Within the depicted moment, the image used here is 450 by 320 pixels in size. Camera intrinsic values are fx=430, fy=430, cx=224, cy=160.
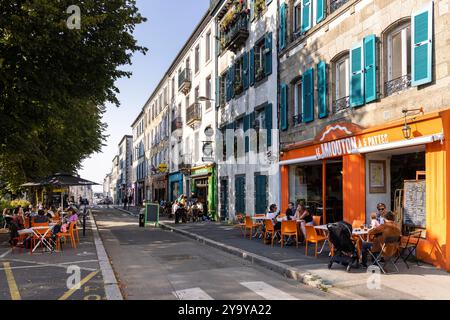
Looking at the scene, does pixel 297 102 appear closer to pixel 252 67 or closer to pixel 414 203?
pixel 252 67

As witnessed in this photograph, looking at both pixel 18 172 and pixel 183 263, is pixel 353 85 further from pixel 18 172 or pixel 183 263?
pixel 18 172

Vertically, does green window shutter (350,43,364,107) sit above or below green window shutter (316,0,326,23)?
below

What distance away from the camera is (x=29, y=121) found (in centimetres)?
1373

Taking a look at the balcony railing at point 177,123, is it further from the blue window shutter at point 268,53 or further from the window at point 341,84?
the window at point 341,84

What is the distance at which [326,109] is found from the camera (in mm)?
14039

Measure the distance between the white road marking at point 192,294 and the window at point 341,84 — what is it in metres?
8.03

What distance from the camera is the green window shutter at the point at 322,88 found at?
1405 centimetres

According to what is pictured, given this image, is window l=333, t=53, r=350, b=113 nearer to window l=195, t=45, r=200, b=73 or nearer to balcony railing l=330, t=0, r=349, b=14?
balcony railing l=330, t=0, r=349, b=14

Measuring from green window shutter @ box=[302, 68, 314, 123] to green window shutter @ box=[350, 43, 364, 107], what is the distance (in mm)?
2336

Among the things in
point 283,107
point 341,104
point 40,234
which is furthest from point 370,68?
point 40,234

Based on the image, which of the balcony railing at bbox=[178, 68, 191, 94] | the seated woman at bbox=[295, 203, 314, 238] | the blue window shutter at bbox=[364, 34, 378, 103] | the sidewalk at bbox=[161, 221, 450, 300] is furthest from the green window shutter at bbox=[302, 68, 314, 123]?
the balcony railing at bbox=[178, 68, 191, 94]

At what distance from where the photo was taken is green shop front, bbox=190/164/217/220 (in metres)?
25.0

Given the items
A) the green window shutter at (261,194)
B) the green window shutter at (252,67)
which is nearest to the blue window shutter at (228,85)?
the green window shutter at (252,67)

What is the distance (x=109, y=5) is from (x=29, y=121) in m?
4.46
